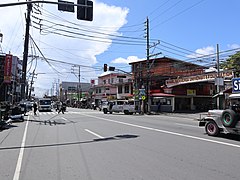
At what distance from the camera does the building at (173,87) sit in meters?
42.0

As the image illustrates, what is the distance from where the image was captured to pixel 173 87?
1689 inches

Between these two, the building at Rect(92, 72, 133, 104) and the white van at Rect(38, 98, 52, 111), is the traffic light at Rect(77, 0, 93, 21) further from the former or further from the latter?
the white van at Rect(38, 98, 52, 111)

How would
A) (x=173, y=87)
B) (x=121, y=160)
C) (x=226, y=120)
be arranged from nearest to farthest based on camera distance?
(x=121, y=160) → (x=226, y=120) → (x=173, y=87)

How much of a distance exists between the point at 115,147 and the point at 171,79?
114 ft

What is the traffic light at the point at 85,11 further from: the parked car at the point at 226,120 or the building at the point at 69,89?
the building at the point at 69,89

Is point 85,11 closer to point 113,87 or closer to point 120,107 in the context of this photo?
point 120,107

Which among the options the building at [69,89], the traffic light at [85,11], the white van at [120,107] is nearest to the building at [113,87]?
the white van at [120,107]

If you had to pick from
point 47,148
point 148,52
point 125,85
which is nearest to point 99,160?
point 47,148

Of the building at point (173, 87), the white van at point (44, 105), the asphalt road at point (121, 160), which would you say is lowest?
the asphalt road at point (121, 160)

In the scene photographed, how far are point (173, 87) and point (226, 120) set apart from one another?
103ft

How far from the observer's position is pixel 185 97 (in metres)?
46.0

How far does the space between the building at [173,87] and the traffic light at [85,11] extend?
2724cm

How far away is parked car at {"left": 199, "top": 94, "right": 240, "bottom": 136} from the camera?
37.4ft

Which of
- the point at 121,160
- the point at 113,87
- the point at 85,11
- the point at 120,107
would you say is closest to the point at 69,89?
the point at 113,87
